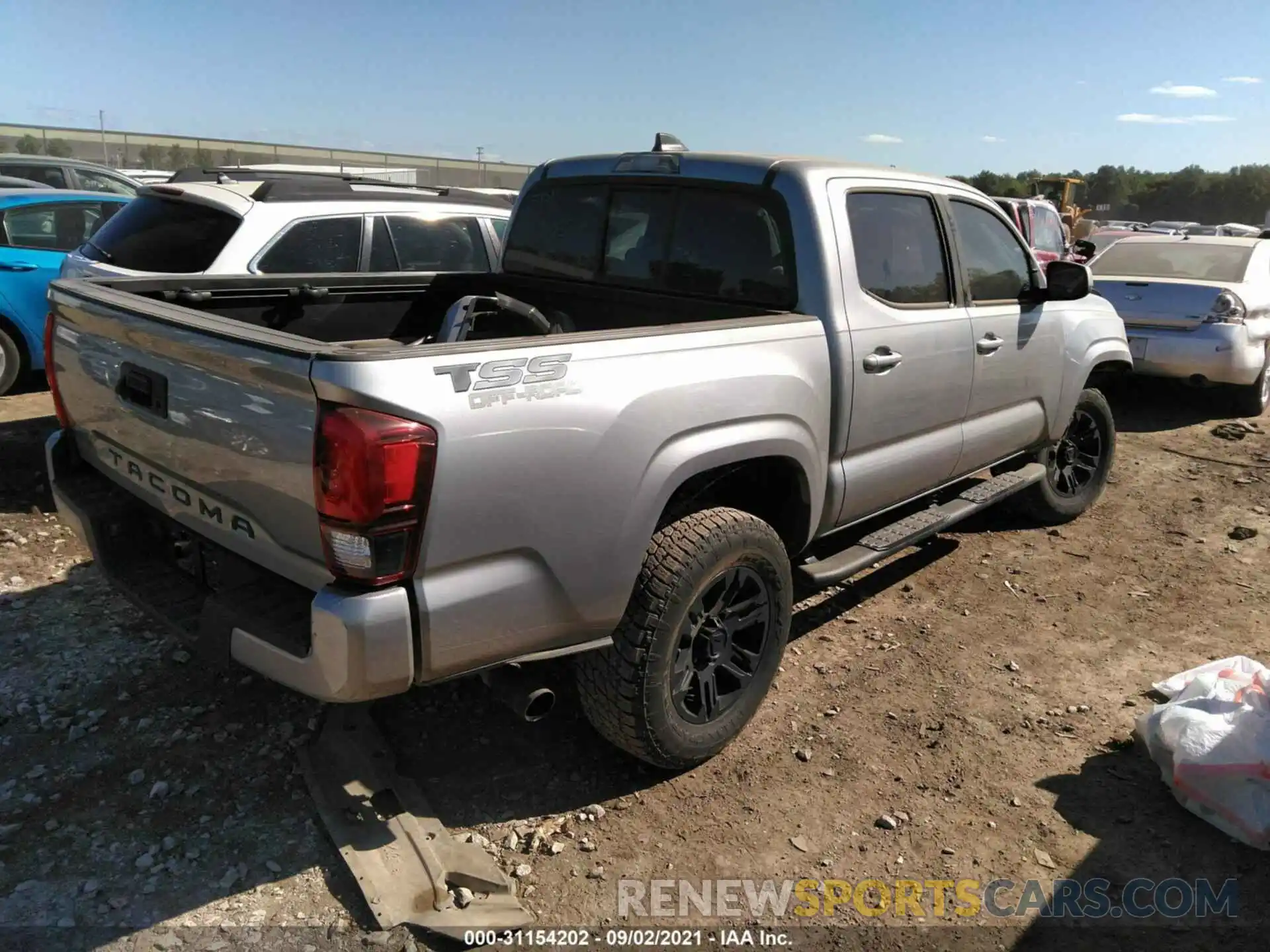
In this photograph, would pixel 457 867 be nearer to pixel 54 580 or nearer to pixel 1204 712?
pixel 1204 712

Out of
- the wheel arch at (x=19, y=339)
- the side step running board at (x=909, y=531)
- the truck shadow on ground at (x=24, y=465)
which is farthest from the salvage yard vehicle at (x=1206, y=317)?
the wheel arch at (x=19, y=339)

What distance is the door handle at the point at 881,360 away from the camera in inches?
140

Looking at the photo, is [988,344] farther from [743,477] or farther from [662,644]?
[662,644]

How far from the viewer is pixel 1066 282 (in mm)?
4723

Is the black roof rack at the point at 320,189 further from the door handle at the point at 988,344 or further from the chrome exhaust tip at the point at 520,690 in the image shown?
the chrome exhaust tip at the point at 520,690

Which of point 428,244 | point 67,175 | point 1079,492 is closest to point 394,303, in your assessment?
point 428,244

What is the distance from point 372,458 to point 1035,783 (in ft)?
8.39

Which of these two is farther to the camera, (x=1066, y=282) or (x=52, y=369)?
(x=1066, y=282)

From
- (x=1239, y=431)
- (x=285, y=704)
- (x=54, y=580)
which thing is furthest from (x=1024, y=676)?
Result: (x=1239, y=431)

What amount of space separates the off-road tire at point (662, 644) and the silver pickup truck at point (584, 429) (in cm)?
1

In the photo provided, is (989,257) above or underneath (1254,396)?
above

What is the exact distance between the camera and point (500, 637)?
2.50 m

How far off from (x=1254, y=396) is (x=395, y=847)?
8.92 m

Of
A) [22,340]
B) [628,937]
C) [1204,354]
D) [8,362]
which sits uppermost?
[1204,354]
